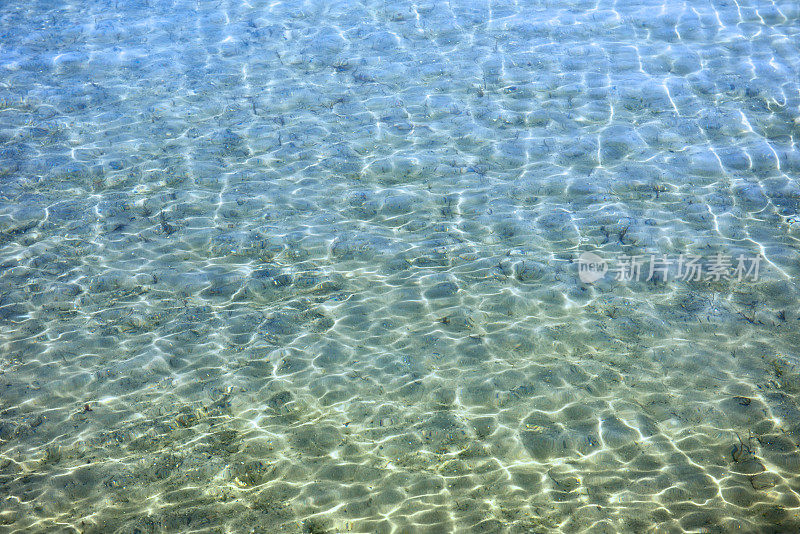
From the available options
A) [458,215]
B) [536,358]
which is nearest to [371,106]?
[458,215]

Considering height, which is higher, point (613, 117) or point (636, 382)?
point (613, 117)

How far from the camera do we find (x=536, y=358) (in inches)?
202

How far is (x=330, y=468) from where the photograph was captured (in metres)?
4.30

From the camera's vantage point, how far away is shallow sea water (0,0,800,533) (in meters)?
4.18

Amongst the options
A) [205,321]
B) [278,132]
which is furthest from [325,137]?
[205,321]

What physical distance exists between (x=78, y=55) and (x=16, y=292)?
6.18 meters

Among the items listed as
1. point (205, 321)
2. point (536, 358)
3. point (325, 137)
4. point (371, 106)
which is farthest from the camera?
point (371, 106)

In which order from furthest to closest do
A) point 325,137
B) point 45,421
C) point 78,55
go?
point 78,55 < point 325,137 < point 45,421

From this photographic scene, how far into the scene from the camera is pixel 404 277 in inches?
237

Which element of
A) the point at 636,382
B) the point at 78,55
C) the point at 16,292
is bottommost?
the point at 636,382

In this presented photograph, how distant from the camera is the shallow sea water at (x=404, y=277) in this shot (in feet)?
13.7

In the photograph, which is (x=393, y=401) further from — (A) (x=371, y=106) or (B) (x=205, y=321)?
(A) (x=371, y=106)

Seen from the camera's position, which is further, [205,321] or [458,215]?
[458,215]

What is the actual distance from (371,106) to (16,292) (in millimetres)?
5226
